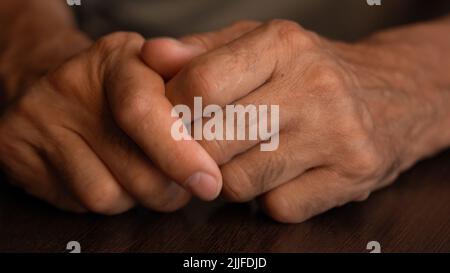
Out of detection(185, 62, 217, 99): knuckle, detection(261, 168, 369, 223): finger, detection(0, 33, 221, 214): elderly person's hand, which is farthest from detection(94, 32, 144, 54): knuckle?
detection(261, 168, 369, 223): finger

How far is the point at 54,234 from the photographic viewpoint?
0.62 meters

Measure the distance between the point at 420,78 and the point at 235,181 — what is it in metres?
0.34

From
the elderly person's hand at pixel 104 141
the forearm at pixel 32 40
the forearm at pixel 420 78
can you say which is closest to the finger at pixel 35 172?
the elderly person's hand at pixel 104 141

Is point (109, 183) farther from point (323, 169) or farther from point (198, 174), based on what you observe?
point (323, 169)

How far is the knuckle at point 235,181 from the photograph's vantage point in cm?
63

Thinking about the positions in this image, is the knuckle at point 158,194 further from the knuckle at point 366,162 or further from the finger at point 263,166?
the knuckle at point 366,162

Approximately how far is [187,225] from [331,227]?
150 mm

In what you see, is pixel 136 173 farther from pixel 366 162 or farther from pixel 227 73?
pixel 366 162

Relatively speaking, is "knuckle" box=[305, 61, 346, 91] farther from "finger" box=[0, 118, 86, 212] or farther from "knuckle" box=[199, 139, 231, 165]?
"finger" box=[0, 118, 86, 212]

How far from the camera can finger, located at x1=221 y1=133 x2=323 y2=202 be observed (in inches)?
→ 24.7

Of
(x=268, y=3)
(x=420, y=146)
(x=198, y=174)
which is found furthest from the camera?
(x=268, y=3)

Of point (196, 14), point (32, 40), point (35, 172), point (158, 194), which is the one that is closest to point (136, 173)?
point (158, 194)

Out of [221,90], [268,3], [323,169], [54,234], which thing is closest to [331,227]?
[323,169]

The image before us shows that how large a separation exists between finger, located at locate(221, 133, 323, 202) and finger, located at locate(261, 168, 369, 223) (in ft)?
0.05
